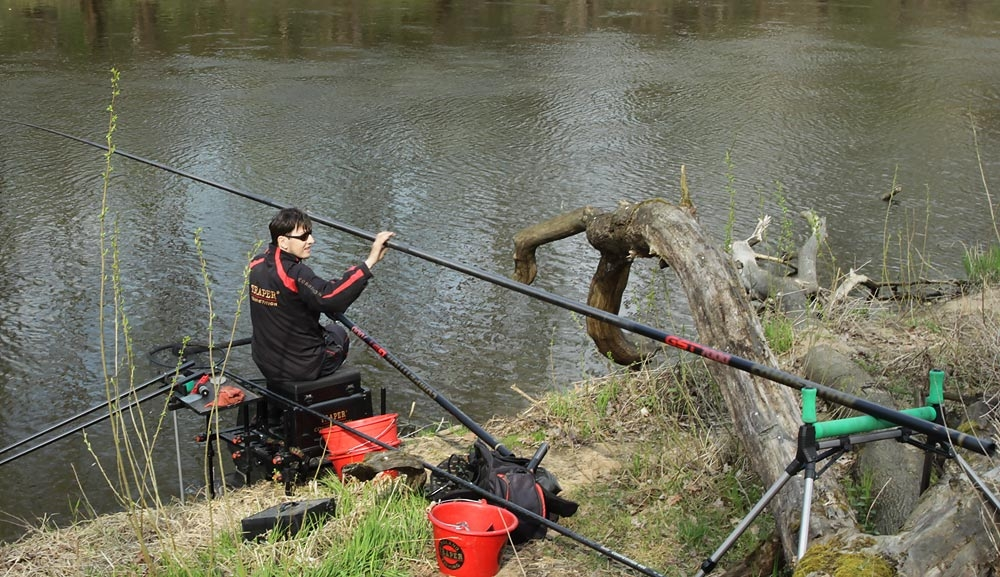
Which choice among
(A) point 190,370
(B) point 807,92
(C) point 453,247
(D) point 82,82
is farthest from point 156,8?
(A) point 190,370

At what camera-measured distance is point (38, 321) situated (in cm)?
823

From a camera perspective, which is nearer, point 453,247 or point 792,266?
point 792,266

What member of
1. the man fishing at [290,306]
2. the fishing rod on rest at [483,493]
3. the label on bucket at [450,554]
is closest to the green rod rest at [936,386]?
the fishing rod on rest at [483,493]

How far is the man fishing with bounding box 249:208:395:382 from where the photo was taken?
5379 millimetres

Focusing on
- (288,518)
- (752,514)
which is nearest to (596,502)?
(288,518)

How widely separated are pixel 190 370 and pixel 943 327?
148 inches

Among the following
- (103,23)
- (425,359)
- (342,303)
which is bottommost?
(425,359)

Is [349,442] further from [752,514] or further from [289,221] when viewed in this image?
[752,514]

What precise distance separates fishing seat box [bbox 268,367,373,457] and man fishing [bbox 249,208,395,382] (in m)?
0.06

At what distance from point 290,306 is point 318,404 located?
498 millimetres

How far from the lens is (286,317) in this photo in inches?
219

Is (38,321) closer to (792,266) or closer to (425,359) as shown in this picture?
(425,359)

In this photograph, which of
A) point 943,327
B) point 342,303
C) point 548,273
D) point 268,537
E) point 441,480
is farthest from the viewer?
point 548,273

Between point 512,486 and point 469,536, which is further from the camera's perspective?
point 512,486
